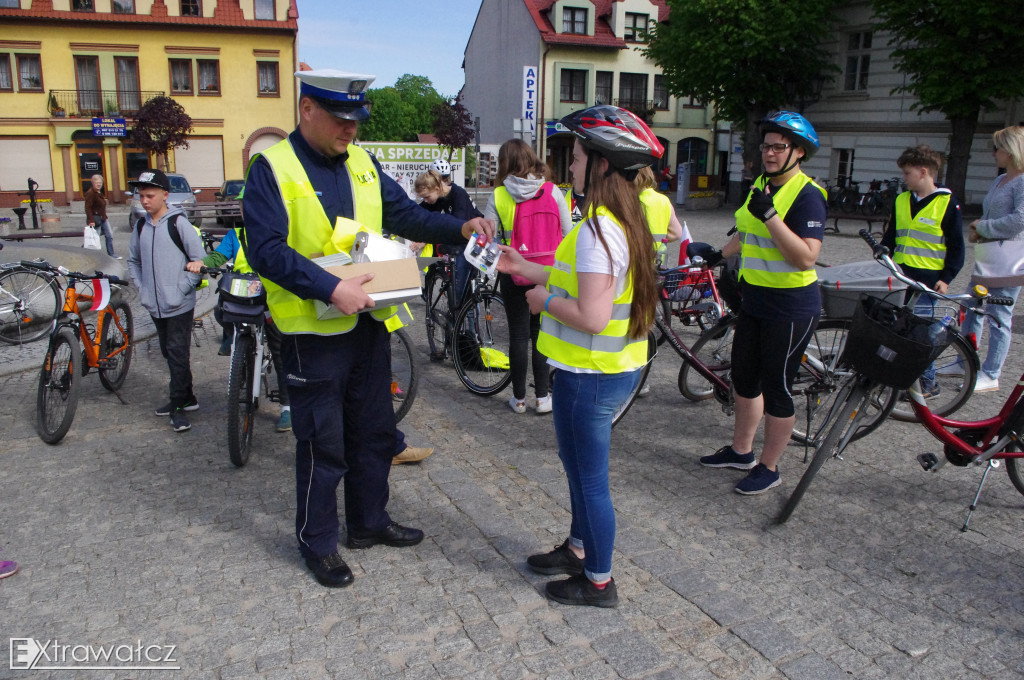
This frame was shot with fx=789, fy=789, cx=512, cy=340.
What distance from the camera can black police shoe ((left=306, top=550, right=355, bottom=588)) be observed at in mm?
3311

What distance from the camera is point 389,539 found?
366 cm

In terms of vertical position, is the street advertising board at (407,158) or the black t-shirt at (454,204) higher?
the street advertising board at (407,158)

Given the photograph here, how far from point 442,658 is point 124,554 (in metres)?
1.71

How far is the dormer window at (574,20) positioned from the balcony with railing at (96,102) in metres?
21.0

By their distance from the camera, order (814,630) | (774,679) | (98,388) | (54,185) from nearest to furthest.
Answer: (774,679) < (814,630) < (98,388) < (54,185)

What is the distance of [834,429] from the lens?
3.75 m

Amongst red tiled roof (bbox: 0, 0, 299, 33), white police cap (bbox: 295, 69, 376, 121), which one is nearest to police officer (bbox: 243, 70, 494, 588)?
white police cap (bbox: 295, 69, 376, 121)

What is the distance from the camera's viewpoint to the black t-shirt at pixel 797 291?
3.87 meters

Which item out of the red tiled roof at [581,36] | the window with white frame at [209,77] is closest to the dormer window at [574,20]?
the red tiled roof at [581,36]

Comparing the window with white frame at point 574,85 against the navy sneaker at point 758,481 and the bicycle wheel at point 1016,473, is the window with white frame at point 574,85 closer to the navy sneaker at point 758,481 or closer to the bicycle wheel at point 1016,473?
the navy sneaker at point 758,481

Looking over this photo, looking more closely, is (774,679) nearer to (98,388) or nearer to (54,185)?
(98,388)

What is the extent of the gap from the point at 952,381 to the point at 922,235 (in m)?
1.12

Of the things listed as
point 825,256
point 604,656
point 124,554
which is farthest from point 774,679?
point 825,256

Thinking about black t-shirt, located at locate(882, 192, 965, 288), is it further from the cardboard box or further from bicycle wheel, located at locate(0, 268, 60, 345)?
bicycle wheel, located at locate(0, 268, 60, 345)
